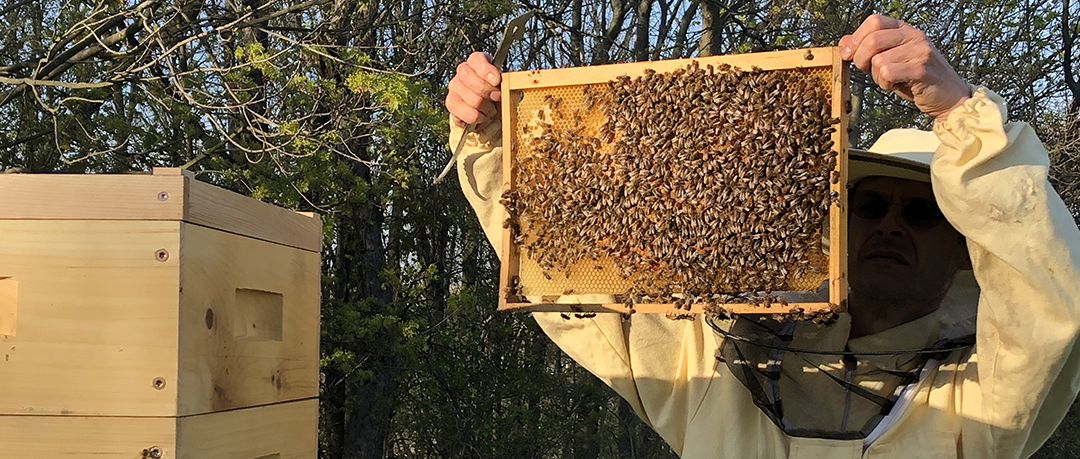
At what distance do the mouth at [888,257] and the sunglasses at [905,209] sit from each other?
123 mm

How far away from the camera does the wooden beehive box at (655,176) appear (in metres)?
2.12

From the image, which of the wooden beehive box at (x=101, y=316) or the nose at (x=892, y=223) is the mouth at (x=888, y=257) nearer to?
the nose at (x=892, y=223)

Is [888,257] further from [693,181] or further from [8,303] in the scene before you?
[8,303]

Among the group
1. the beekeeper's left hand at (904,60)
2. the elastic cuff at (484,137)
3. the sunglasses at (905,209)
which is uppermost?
the beekeeper's left hand at (904,60)

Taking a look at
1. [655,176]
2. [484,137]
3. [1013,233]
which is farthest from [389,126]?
[1013,233]

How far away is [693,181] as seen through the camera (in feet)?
7.20

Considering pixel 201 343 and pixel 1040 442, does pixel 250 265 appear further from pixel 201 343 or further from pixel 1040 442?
pixel 1040 442

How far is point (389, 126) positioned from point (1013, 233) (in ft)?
14.3

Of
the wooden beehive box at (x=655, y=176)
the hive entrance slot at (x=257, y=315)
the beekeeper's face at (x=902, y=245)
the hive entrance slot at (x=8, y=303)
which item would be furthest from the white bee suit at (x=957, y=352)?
the hive entrance slot at (x=8, y=303)

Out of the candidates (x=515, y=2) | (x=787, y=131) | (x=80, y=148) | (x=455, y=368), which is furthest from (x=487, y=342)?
(x=787, y=131)

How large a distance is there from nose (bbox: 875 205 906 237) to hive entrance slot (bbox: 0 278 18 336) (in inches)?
90.8

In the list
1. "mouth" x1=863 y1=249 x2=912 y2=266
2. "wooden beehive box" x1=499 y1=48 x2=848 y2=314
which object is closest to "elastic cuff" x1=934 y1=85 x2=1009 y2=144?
"wooden beehive box" x1=499 y1=48 x2=848 y2=314

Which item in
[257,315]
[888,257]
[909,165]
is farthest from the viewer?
[888,257]

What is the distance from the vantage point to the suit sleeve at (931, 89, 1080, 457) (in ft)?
6.46
